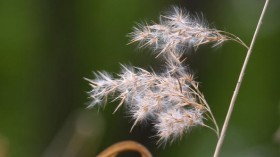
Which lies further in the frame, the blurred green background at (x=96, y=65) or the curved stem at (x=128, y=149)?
the blurred green background at (x=96, y=65)

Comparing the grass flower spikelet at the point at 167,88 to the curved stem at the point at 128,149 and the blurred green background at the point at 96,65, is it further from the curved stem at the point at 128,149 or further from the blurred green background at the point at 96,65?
the blurred green background at the point at 96,65

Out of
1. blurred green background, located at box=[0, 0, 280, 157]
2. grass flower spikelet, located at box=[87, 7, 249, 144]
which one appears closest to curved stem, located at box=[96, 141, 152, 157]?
grass flower spikelet, located at box=[87, 7, 249, 144]

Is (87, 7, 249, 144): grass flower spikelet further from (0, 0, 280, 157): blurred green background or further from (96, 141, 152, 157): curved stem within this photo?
(0, 0, 280, 157): blurred green background

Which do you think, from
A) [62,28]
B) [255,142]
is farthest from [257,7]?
[62,28]

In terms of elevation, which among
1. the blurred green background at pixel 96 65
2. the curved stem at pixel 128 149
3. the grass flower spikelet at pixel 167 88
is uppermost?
the grass flower spikelet at pixel 167 88

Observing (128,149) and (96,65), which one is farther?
(96,65)

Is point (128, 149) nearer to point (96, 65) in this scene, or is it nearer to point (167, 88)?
point (167, 88)

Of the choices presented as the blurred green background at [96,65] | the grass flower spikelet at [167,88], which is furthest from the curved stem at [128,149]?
the blurred green background at [96,65]

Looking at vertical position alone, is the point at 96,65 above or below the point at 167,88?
below

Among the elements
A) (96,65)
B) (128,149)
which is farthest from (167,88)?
(96,65)
